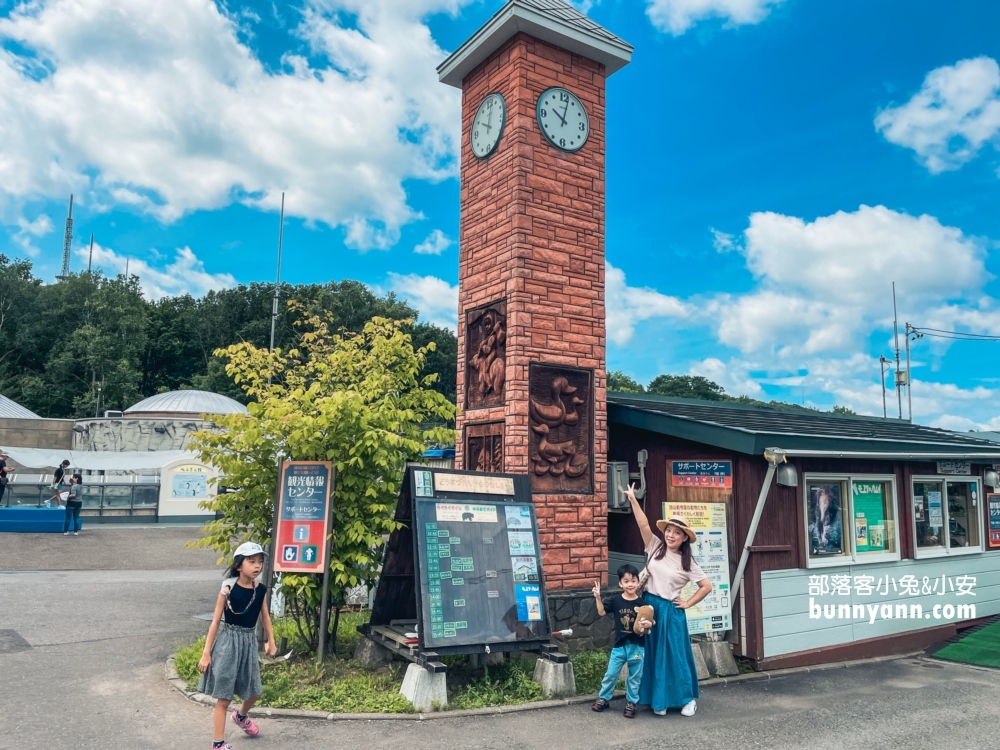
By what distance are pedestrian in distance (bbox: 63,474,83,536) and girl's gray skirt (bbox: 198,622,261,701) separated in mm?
16828

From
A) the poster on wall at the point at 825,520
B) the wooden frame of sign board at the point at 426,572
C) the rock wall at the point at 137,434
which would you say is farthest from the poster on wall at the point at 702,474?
the rock wall at the point at 137,434

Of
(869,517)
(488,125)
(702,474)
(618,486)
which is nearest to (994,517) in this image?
(869,517)

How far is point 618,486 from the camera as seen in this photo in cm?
976

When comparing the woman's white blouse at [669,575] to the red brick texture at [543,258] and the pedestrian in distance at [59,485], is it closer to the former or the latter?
the red brick texture at [543,258]

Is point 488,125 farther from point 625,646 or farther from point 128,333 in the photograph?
point 128,333

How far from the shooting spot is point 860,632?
957 centimetres

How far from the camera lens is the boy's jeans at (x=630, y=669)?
6.86m

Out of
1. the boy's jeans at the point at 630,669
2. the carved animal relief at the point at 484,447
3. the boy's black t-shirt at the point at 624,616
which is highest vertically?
the carved animal relief at the point at 484,447

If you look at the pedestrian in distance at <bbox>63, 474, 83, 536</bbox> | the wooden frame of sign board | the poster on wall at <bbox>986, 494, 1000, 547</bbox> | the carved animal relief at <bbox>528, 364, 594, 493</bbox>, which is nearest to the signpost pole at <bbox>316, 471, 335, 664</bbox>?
the wooden frame of sign board

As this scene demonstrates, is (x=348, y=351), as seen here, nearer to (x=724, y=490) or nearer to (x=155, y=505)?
(x=724, y=490)

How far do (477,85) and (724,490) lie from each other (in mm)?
6318

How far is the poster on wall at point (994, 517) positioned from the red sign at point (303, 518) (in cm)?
1023

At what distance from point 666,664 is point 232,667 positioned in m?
3.79

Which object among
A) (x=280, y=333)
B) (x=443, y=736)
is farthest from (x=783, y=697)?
(x=280, y=333)
